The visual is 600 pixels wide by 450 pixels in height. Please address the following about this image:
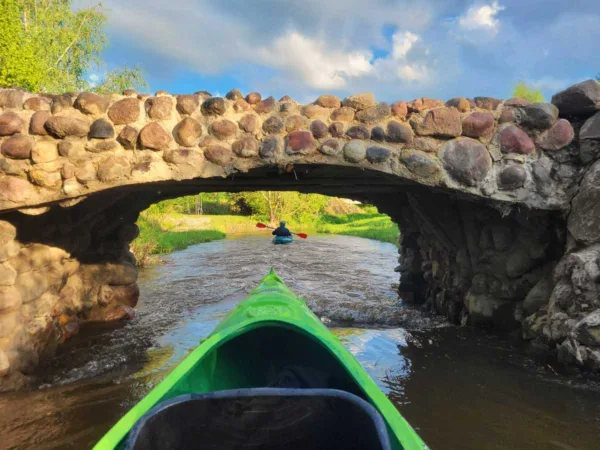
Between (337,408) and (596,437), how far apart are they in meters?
2.41

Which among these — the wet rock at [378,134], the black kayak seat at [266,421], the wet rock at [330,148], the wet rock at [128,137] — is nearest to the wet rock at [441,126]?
the wet rock at [378,134]

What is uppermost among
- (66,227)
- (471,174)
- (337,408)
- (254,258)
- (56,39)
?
(56,39)

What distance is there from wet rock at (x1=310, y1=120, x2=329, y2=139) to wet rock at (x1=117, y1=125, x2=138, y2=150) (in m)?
1.58

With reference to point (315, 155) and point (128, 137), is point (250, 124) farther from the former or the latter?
point (128, 137)

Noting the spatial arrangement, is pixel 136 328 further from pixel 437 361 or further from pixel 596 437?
pixel 596 437

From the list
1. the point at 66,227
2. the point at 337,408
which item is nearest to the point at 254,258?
the point at 66,227

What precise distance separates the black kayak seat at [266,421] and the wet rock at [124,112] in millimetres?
2960

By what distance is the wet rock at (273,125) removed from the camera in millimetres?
4164

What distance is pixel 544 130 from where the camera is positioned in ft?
13.9

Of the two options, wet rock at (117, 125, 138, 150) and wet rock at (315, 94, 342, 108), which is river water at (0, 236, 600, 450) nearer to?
wet rock at (117, 125, 138, 150)

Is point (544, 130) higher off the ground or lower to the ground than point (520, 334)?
higher

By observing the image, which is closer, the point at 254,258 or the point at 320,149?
the point at 320,149

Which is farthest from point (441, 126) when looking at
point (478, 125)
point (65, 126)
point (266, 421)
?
point (65, 126)

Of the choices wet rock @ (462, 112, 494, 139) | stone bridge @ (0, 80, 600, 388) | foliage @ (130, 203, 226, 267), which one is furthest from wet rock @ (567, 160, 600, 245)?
foliage @ (130, 203, 226, 267)
